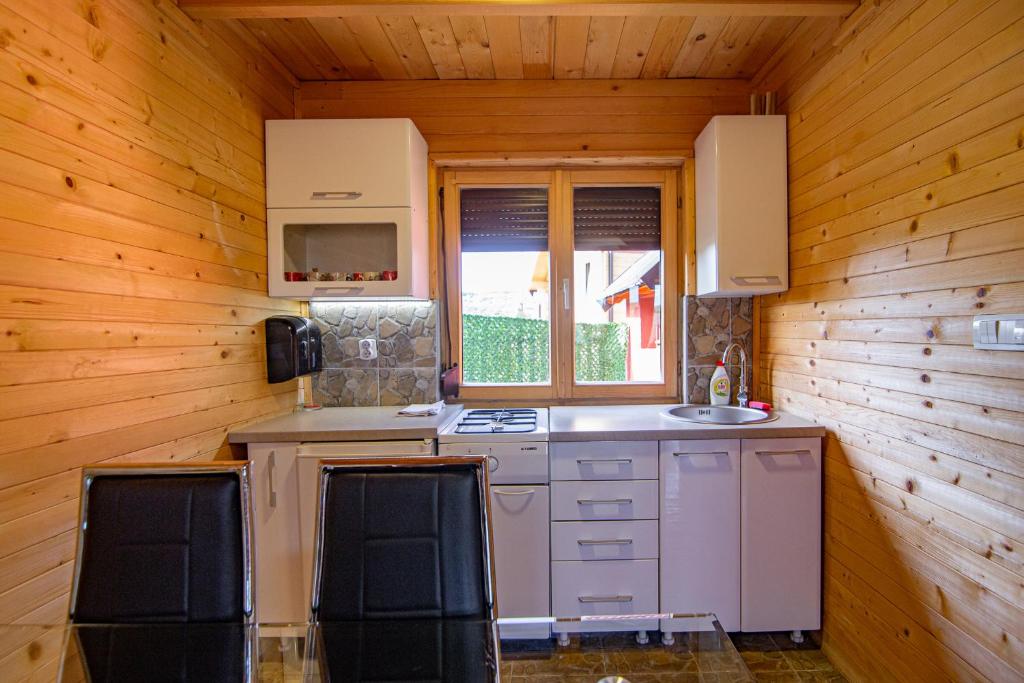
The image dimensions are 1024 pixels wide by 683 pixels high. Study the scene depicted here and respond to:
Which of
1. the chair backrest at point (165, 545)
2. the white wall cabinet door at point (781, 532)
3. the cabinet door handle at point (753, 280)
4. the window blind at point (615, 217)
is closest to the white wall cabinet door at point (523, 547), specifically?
the white wall cabinet door at point (781, 532)

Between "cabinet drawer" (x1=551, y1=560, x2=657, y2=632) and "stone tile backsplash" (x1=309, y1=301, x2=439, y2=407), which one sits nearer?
"cabinet drawer" (x1=551, y1=560, x2=657, y2=632)

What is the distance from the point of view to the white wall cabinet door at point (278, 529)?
1.84 m

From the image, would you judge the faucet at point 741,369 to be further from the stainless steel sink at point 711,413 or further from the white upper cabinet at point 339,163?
the white upper cabinet at point 339,163

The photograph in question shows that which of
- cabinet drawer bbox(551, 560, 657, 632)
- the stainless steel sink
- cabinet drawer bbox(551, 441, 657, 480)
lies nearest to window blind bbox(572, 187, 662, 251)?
the stainless steel sink

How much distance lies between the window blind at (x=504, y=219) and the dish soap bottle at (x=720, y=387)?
1165 millimetres

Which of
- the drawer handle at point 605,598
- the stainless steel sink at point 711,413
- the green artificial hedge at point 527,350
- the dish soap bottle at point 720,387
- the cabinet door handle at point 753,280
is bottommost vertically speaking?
the drawer handle at point 605,598

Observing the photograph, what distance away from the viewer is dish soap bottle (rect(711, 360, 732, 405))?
2.36 metres

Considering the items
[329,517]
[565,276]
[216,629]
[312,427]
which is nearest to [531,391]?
[565,276]

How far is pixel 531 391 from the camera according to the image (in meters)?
2.54

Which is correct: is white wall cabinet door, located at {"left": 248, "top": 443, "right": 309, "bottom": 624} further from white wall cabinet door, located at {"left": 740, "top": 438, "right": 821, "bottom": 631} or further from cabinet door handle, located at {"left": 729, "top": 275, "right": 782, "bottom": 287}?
cabinet door handle, located at {"left": 729, "top": 275, "right": 782, "bottom": 287}

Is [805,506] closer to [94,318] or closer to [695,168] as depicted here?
[695,168]

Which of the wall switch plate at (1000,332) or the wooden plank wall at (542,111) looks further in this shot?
the wooden plank wall at (542,111)

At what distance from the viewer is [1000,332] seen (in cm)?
115

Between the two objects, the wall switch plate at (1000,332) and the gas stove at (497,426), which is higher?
the wall switch plate at (1000,332)
